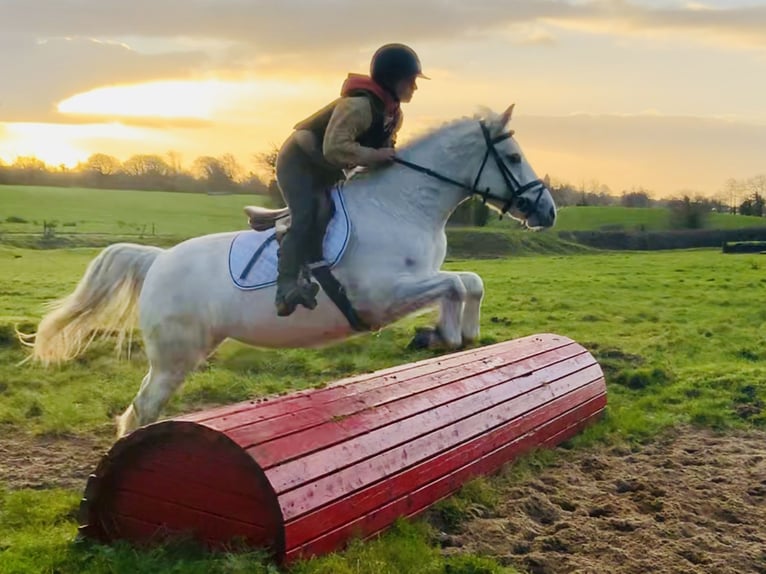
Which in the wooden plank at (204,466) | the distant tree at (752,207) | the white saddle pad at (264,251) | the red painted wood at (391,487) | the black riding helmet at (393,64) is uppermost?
the distant tree at (752,207)

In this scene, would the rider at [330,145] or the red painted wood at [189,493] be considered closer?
the red painted wood at [189,493]

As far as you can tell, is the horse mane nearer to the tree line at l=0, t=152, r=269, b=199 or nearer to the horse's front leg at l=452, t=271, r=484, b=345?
the horse's front leg at l=452, t=271, r=484, b=345

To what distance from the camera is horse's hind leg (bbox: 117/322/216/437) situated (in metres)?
5.89

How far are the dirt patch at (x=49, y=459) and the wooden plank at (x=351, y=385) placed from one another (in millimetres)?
1931

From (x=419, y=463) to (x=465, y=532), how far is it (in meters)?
0.46

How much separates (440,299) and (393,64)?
4.85 ft

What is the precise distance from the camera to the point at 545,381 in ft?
23.0

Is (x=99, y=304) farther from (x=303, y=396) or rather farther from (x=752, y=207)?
(x=752, y=207)

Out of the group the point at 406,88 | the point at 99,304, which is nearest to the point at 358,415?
the point at 406,88

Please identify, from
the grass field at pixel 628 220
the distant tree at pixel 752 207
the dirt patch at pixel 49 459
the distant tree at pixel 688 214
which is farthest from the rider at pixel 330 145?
the distant tree at pixel 752 207

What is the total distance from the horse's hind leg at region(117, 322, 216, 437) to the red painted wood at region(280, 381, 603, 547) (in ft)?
6.25

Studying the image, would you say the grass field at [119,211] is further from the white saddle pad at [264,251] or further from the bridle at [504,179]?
the bridle at [504,179]

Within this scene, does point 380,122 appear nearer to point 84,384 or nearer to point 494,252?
point 84,384

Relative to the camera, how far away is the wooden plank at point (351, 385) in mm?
4266
